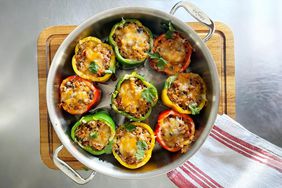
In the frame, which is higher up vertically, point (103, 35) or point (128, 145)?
point (103, 35)

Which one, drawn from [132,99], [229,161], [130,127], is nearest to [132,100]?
[132,99]

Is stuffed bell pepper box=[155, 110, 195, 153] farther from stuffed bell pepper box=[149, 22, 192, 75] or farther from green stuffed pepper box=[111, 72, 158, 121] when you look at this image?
stuffed bell pepper box=[149, 22, 192, 75]

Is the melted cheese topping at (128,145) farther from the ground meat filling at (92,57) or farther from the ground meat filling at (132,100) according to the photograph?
the ground meat filling at (92,57)

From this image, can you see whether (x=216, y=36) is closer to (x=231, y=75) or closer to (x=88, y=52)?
(x=231, y=75)

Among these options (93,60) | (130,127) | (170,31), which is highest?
(170,31)

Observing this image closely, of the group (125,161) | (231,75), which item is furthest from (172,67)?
(125,161)

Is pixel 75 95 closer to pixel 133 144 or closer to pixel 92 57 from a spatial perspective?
pixel 92 57
